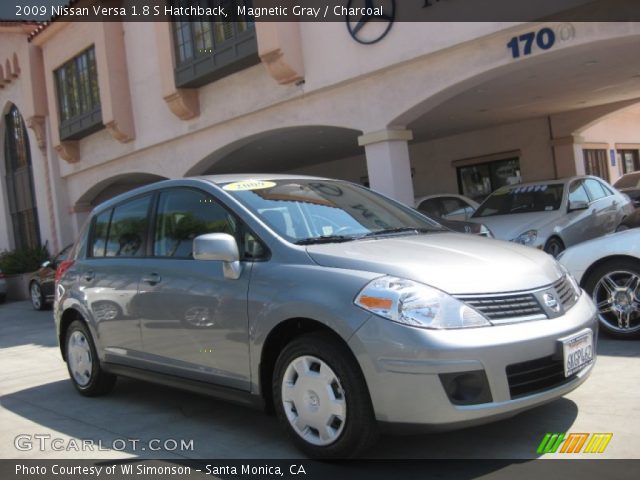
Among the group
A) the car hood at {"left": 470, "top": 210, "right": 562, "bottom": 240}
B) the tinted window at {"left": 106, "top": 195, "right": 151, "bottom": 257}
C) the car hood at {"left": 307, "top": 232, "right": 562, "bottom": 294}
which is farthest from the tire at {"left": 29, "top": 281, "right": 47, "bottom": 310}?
the car hood at {"left": 307, "top": 232, "right": 562, "bottom": 294}

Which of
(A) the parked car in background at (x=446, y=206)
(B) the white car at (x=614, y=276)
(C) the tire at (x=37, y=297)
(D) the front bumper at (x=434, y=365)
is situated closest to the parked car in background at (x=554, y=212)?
(A) the parked car in background at (x=446, y=206)

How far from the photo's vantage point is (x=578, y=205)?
33.4ft

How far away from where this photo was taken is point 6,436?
5.07 m

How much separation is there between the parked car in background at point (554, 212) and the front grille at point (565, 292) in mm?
5130

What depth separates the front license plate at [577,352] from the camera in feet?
11.9

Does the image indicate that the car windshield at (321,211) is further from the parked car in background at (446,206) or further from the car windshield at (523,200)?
the parked car in background at (446,206)

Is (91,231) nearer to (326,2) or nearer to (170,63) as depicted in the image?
(326,2)

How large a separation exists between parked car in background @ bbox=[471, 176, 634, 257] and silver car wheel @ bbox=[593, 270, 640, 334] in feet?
10.2

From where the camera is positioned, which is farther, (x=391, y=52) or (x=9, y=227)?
(x=9, y=227)

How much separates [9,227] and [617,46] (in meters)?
21.9

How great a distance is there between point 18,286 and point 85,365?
638 inches

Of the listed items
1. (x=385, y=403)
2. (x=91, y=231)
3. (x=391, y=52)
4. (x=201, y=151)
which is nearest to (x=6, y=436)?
(x=91, y=231)

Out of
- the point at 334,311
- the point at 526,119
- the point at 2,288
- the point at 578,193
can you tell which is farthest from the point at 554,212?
the point at 2,288

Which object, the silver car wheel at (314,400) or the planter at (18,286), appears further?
the planter at (18,286)
